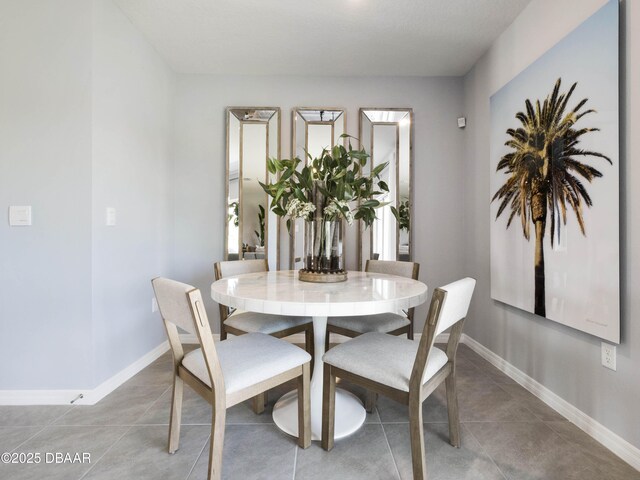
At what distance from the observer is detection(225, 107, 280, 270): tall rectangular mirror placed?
2.91 meters

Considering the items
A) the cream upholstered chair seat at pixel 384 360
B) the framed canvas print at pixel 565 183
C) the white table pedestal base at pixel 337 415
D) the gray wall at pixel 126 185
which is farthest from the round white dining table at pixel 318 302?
the gray wall at pixel 126 185

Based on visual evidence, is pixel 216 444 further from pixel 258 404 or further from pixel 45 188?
pixel 45 188

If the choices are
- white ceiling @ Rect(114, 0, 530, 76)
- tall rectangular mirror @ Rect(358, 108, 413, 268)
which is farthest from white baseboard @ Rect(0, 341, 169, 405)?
white ceiling @ Rect(114, 0, 530, 76)

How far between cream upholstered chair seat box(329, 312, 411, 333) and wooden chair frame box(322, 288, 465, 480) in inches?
18.3

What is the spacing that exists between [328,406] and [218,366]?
56 cm

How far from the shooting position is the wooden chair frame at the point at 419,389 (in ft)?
3.59

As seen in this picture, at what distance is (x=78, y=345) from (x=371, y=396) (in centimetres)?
180

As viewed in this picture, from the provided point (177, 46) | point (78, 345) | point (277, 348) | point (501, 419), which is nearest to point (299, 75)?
point (177, 46)

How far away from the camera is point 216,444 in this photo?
1.10 m

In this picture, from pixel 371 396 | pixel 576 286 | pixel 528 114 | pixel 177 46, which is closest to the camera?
pixel 576 286

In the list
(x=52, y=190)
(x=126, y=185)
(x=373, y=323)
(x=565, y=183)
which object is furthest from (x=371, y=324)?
(x=52, y=190)

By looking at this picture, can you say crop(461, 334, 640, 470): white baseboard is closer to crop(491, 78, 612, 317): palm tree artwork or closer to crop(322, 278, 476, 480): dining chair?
crop(491, 78, 612, 317): palm tree artwork

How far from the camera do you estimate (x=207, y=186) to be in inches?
116

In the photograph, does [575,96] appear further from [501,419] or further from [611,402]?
[501,419]
